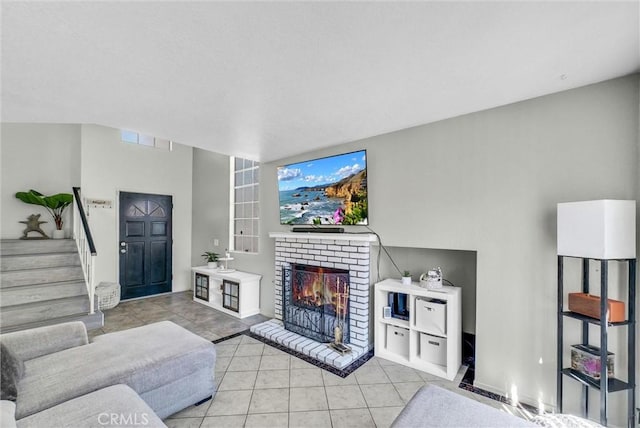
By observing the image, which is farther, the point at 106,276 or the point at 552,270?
the point at 106,276

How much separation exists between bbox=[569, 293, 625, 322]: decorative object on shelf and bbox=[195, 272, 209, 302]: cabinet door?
4728 millimetres

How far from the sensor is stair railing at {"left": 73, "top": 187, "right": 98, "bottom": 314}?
3395mm

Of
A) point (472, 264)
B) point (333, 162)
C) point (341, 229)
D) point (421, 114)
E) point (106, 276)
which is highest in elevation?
point (421, 114)

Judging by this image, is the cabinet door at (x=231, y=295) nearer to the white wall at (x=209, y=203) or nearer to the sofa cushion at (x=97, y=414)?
the white wall at (x=209, y=203)

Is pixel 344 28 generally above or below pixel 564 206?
above

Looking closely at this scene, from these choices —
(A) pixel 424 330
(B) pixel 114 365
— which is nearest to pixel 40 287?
(B) pixel 114 365

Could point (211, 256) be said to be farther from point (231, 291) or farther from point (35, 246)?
point (35, 246)

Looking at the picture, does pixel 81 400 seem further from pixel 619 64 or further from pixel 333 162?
pixel 619 64

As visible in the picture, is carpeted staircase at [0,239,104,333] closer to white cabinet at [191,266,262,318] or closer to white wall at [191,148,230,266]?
white cabinet at [191,266,262,318]

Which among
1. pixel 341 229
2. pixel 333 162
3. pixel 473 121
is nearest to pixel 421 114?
pixel 473 121

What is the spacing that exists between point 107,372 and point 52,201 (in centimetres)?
402

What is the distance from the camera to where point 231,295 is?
14.1 feet

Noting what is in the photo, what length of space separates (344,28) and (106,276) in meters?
5.57

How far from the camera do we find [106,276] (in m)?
4.81
